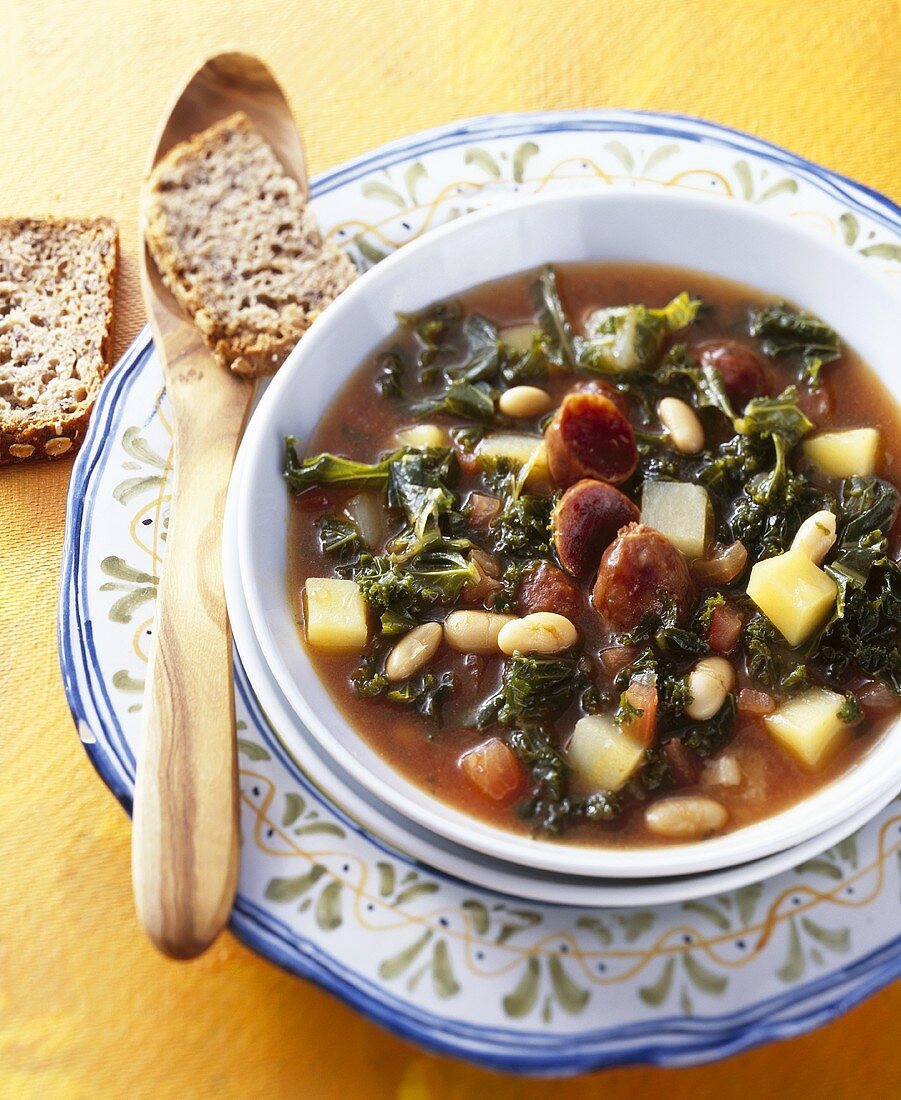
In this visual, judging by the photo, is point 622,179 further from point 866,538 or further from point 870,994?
point 870,994

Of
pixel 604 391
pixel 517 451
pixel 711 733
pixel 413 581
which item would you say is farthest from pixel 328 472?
pixel 711 733

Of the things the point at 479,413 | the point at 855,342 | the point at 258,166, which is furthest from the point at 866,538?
the point at 258,166

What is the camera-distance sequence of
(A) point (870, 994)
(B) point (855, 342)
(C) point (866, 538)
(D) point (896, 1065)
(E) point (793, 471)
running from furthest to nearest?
(B) point (855, 342) → (E) point (793, 471) → (C) point (866, 538) → (D) point (896, 1065) → (A) point (870, 994)

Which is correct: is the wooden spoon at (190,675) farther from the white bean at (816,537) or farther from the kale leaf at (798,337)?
the kale leaf at (798,337)

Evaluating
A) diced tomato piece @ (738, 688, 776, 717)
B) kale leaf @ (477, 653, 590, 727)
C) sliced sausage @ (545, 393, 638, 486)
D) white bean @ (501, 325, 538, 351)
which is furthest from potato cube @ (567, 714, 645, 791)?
white bean @ (501, 325, 538, 351)

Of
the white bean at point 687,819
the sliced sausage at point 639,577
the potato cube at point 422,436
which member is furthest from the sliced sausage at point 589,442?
the white bean at point 687,819

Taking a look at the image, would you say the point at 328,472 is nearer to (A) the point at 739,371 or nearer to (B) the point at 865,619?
(A) the point at 739,371
